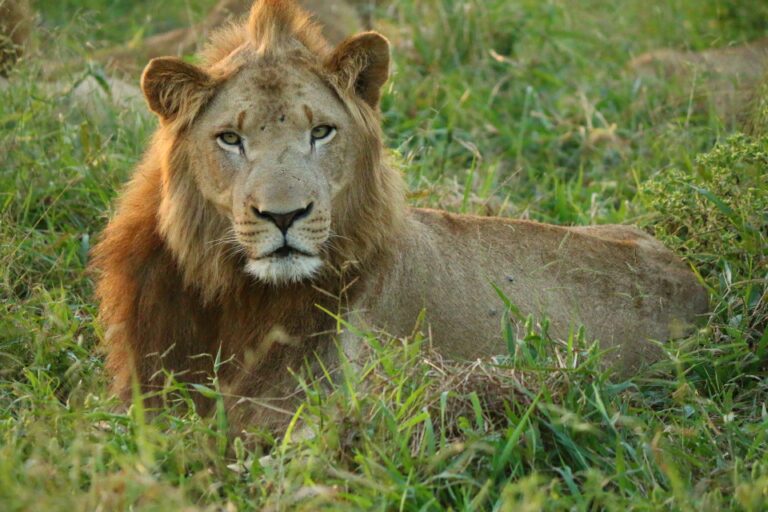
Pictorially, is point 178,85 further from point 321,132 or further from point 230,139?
point 321,132

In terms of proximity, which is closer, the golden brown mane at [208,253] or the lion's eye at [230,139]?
the lion's eye at [230,139]

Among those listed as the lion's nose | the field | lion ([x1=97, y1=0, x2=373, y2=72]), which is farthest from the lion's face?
lion ([x1=97, y1=0, x2=373, y2=72])

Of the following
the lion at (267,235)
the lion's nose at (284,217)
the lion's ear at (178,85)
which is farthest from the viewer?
the lion's ear at (178,85)

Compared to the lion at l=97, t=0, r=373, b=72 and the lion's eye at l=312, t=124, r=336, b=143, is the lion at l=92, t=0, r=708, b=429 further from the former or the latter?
the lion at l=97, t=0, r=373, b=72

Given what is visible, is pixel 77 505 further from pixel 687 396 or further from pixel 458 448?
pixel 687 396

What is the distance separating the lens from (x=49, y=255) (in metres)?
6.26

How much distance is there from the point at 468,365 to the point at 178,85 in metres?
1.64

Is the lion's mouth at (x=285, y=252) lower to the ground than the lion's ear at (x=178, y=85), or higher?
lower

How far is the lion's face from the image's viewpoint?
14.7 ft

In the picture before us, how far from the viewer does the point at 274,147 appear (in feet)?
15.3

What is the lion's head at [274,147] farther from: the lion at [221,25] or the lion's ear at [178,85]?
the lion at [221,25]

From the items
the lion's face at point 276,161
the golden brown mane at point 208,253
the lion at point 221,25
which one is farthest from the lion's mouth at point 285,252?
the lion at point 221,25

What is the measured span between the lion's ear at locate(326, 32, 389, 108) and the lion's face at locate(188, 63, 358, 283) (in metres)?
0.09

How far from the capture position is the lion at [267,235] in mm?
4637
